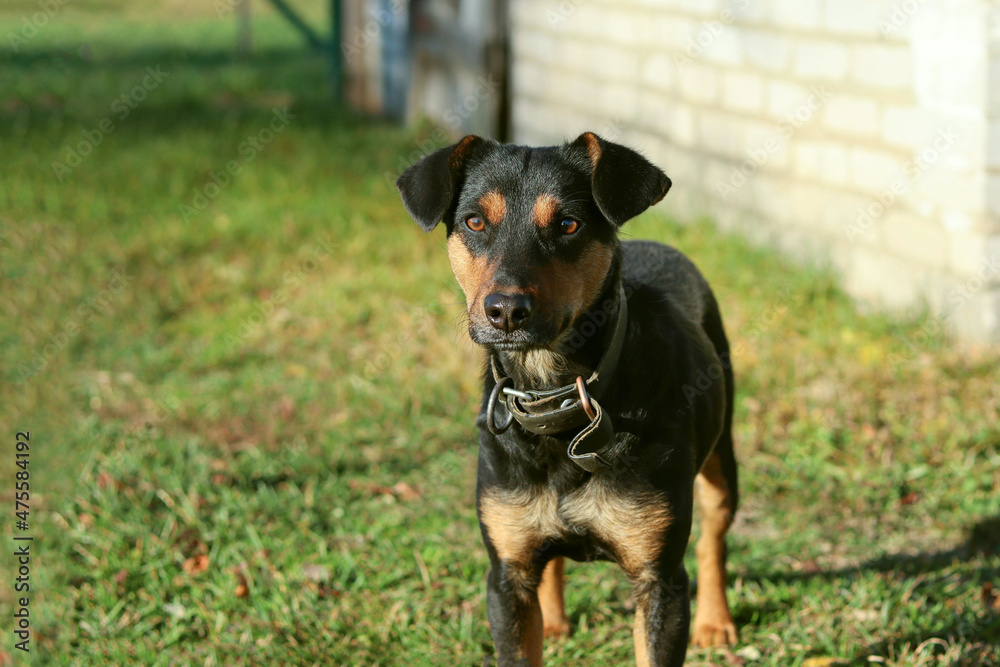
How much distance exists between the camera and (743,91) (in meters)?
7.20

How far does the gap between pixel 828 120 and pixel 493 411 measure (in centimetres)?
438

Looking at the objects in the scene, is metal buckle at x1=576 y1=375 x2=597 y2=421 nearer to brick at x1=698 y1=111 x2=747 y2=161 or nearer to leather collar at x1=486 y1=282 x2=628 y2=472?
leather collar at x1=486 y1=282 x2=628 y2=472

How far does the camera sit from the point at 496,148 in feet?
10.3

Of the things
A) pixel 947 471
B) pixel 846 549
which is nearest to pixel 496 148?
pixel 846 549

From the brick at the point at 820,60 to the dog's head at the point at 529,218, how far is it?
3850 millimetres

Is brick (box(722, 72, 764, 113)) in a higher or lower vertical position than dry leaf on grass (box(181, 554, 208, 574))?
higher

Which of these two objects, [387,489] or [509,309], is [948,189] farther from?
[509,309]

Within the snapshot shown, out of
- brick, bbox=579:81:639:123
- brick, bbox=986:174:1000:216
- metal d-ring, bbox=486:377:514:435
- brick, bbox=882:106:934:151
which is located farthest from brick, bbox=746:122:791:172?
metal d-ring, bbox=486:377:514:435

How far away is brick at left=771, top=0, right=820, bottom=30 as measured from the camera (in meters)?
6.44

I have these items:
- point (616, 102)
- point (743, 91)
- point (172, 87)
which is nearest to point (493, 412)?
point (743, 91)

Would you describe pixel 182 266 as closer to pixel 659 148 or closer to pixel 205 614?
pixel 659 148

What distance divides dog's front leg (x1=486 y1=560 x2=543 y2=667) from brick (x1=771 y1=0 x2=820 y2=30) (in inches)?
188

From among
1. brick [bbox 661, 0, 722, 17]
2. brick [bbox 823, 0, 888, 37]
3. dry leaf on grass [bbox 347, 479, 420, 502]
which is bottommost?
dry leaf on grass [bbox 347, 479, 420, 502]

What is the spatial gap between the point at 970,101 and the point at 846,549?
2.52m
